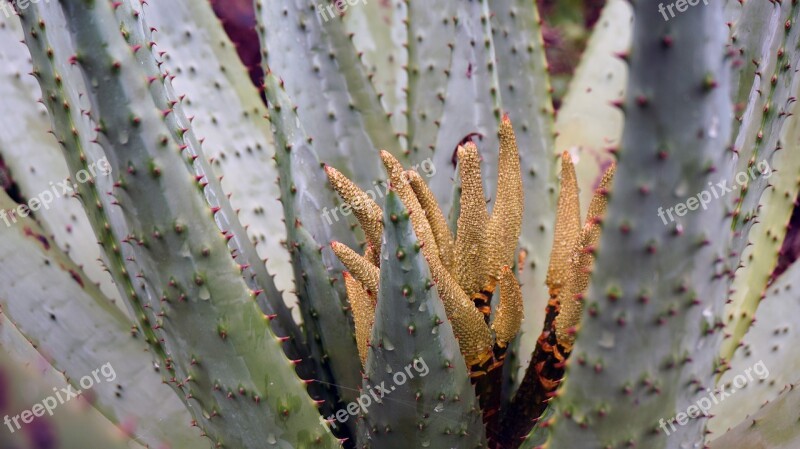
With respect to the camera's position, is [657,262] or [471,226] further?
[471,226]

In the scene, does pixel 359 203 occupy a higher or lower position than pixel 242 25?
lower

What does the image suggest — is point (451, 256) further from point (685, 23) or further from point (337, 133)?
point (685, 23)

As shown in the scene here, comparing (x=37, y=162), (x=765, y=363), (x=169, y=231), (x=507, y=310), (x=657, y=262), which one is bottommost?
(x=765, y=363)

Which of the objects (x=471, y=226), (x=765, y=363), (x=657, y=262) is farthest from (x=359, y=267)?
(x=765, y=363)

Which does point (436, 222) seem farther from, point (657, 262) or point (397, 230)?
point (657, 262)

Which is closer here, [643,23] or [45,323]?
[643,23]

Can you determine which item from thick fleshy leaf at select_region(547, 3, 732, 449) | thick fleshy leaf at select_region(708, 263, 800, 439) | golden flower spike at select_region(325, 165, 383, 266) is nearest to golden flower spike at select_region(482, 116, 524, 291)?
golden flower spike at select_region(325, 165, 383, 266)

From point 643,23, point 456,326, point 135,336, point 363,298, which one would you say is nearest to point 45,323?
point 135,336

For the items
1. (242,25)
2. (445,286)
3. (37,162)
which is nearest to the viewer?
(445,286)
